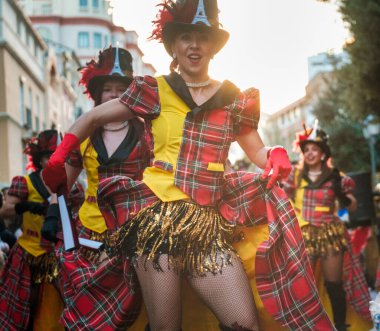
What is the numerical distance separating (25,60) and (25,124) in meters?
2.88

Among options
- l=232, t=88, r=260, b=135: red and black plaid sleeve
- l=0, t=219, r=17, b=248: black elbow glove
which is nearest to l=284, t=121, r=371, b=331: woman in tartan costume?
l=0, t=219, r=17, b=248: black elbow glove

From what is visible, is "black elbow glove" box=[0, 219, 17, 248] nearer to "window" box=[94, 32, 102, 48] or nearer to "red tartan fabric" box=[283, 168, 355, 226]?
"red tartan fabric" box=[283, 168, 355, 226]

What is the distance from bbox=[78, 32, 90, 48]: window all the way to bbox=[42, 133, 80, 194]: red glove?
6678 centimetres

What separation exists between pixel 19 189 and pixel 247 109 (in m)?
3.08

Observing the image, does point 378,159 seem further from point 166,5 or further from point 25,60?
point 166,5

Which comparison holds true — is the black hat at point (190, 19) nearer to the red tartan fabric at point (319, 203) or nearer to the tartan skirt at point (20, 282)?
the tartan skirt at point (20, 282)

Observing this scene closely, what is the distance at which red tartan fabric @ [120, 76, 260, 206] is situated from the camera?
11.7ft

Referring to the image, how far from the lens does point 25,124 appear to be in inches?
1156

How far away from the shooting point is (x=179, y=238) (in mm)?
3463

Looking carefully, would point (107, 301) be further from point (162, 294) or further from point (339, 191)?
point (339, 191)

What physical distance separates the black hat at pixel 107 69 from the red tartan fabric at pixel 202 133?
1759mm

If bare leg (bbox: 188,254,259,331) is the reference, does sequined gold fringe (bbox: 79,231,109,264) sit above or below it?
above

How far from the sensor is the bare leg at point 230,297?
335 cm

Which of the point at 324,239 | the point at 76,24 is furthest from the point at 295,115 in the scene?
the point at 324,239
